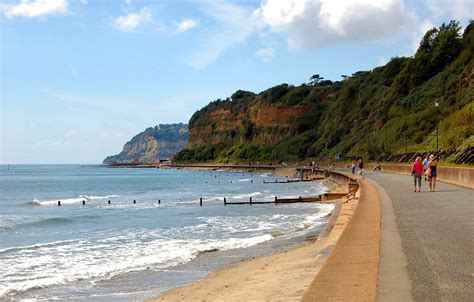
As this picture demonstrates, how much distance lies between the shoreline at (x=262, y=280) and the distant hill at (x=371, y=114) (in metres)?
35.0

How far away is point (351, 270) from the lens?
8.62 metres

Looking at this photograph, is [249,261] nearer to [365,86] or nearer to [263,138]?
[365,86]

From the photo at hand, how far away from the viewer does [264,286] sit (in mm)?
10117

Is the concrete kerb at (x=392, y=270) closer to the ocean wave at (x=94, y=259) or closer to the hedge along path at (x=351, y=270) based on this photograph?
the hedge along path at (x=351, y=270)

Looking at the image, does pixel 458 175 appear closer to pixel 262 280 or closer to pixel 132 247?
pixel 132 247

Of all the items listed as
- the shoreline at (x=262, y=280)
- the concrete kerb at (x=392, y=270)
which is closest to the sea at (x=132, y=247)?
the shoreline at (x=262, y=280)

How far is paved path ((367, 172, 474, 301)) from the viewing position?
7148 mm

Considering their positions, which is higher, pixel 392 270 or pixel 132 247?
pixel 392 270

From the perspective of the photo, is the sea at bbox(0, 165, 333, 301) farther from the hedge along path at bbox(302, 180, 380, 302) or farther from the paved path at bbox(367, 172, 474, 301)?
the paved path at bbox(367, 172, 474, 301)

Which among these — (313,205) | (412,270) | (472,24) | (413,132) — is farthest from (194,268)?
(472,24)

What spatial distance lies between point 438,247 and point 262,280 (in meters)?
3.29

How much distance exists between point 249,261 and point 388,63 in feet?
395

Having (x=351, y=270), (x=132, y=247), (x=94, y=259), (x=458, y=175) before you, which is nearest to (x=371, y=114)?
(x=458, y=175)

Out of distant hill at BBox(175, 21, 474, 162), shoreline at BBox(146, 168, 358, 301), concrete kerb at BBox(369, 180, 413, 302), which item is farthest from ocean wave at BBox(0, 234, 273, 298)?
distant hill at BBox(175, 21, 474, 162)
